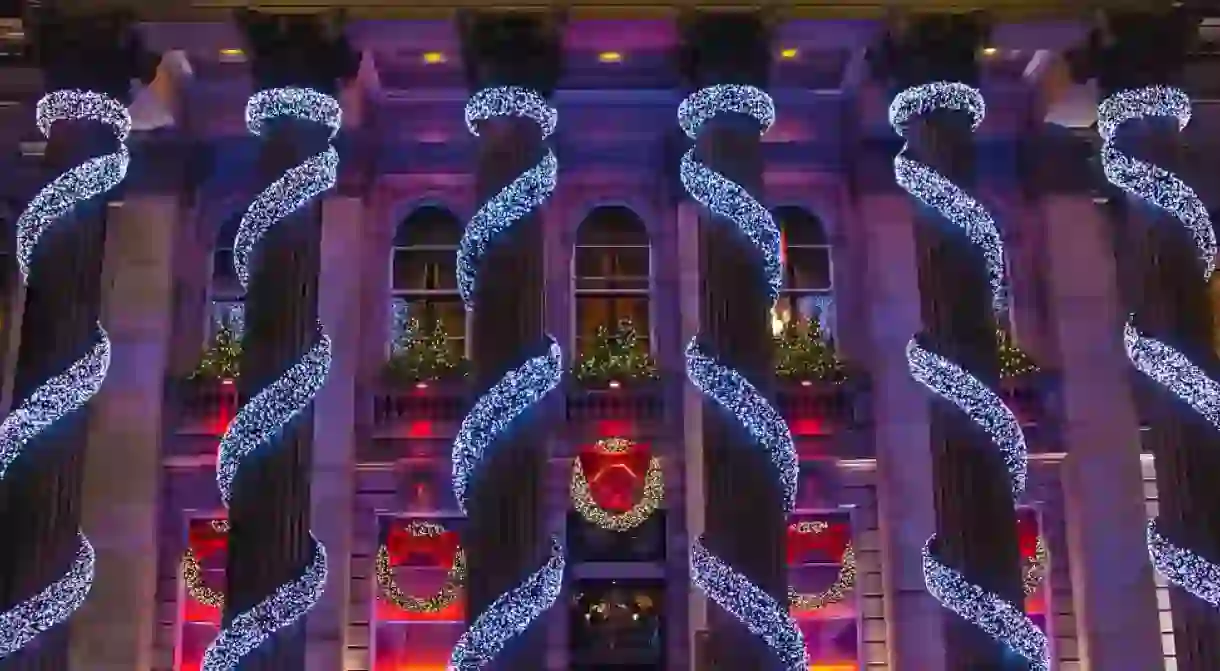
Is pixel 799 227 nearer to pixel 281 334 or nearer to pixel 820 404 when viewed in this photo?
pixel 820 404

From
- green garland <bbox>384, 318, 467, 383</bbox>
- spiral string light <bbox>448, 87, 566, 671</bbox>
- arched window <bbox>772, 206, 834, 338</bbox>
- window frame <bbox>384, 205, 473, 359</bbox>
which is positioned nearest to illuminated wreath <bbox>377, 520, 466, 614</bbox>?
green garland <bbox>384, 318, 467, 383</bbox>

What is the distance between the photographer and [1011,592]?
45.4 feet

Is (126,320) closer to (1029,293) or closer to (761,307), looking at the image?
(761,307)

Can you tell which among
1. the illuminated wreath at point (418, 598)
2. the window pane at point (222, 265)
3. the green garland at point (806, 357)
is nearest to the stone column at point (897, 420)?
the green garland at point (806, 357)

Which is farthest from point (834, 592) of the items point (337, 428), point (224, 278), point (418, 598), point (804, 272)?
point (224, 278)

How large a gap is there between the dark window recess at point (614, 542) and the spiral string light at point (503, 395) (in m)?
2.93

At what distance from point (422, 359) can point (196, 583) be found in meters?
4.00

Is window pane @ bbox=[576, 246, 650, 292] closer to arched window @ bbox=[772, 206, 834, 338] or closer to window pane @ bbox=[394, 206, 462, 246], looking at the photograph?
window pane @ bbox=[394, 206, 462, 246]

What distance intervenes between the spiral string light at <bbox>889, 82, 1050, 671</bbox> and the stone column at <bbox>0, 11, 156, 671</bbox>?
29.2ft

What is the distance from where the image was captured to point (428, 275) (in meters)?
18.9

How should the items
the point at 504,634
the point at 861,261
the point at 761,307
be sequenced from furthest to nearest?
1. the point at 861,261
2. the point at 761,307
3. the point at 504,634

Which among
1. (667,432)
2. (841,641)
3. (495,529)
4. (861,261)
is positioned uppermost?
(861,261)

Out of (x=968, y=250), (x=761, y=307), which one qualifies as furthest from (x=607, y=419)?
(x=968, y=250)

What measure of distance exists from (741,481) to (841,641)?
4232mm
